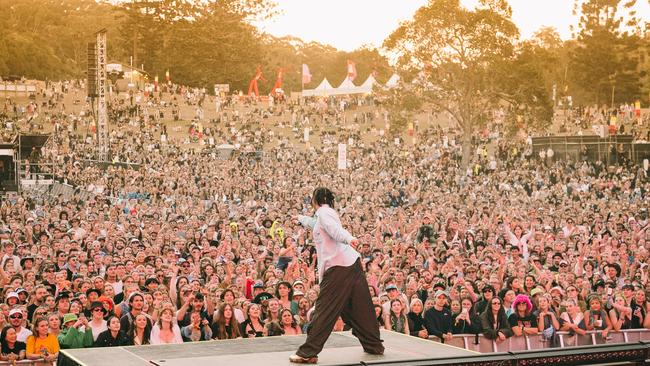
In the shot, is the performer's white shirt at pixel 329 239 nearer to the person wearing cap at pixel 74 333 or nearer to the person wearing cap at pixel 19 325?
the person wearing cap at pixel 74 333

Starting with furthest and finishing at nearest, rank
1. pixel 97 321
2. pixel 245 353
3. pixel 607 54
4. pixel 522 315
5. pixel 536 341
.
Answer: pixel 607 54
pixel 522 315
pixel 536 341
pixel 97 321
pixel 245 353

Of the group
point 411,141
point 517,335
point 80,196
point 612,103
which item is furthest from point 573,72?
point 517,335

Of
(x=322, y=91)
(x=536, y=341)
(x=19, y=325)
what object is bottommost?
(x=536, y=341)

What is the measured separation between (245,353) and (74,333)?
2.33 metres

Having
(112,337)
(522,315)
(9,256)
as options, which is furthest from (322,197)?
(9,256)

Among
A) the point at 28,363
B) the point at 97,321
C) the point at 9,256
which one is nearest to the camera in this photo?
the point at 28,363

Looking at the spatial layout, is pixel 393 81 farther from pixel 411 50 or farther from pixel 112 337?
pixel 112 337

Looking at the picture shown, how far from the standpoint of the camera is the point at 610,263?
13586 millimetres

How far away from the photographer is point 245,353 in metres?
7.26

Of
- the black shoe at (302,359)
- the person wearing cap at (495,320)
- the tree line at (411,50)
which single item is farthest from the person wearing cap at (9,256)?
the tree line at (411,50)

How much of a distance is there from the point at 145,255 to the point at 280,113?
152ft

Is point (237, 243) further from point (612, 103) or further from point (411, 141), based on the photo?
point (612, 103)

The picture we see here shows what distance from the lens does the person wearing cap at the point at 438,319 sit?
1011 cm

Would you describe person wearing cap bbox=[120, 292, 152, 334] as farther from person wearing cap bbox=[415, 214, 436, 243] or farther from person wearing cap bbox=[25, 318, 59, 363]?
person wearing cap bbox=[415, 214, 436, 243]
